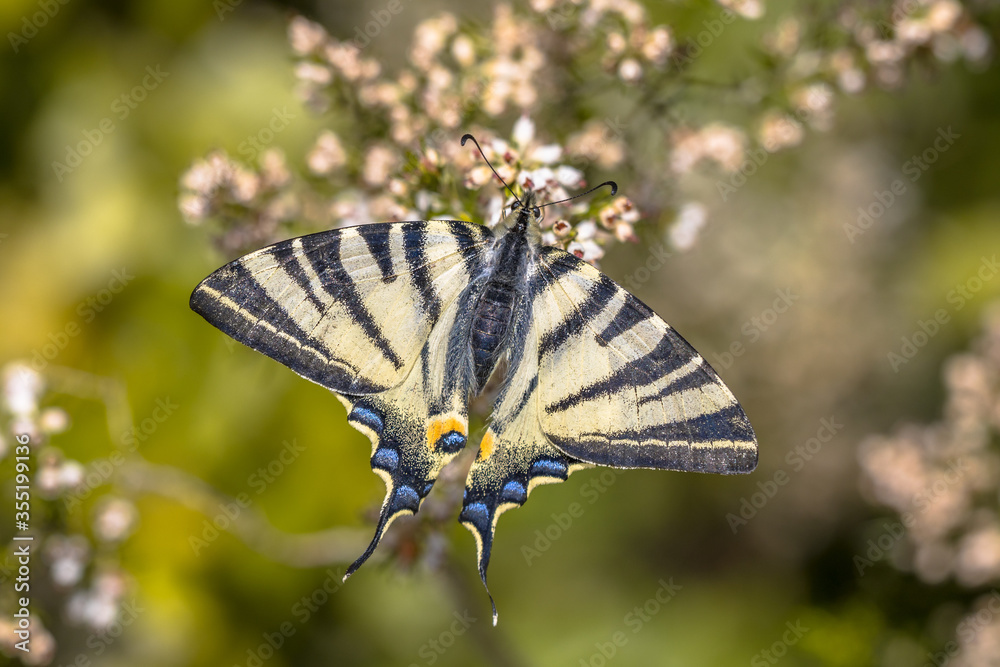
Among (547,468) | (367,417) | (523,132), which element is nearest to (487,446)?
(547,468)

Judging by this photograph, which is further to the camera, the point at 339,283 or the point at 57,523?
the point at 57,523

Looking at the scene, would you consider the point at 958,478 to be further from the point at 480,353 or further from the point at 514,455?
the point at 480,353

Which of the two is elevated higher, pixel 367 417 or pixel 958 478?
pixel 958 478

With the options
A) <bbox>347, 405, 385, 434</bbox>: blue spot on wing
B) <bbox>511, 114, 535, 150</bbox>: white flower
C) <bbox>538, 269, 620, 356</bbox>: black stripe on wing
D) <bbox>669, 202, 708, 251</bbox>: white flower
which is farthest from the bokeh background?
<bbox>347, 405, 385, 434</bbox>: blue spot on wing

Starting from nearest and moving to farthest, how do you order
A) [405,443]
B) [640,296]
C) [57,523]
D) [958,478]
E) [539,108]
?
[405,443] < [57,523] < [539,108] < [958,478] < [640,296]

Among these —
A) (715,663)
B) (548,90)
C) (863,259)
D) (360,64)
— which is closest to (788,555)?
(715,663)

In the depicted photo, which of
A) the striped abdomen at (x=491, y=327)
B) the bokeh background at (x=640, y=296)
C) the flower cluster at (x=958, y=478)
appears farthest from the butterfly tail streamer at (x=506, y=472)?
the flower cluster at (x=958, y=478)

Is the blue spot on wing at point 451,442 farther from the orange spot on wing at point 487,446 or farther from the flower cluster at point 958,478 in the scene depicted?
the flower cluster at point 958,478

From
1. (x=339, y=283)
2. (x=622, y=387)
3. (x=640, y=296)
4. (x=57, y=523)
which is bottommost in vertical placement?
(x=57, y=523)
